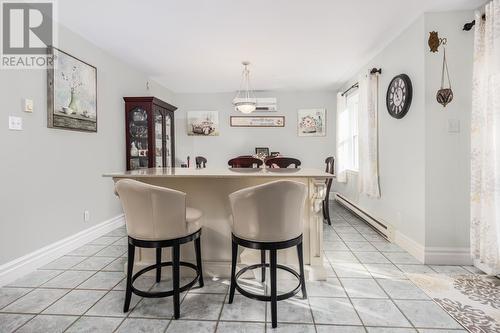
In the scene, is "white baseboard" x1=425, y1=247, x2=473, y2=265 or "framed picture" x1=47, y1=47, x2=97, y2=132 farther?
"framed picture" x1=47, y1=47, x2=97, y2=132

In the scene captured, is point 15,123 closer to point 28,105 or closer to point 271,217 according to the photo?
point 28,105

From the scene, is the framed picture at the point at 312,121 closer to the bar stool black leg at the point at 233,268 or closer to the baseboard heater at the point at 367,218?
the baseboard heater at the point at 367,218

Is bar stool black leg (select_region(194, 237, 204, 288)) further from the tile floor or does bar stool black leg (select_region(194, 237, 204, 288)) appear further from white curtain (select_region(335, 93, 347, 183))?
white curtain (select_region(335, 93, 347, 183))

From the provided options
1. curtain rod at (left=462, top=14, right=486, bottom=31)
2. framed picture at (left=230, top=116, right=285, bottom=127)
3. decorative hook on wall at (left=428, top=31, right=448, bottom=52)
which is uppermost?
curtain rod at (left=462, top=14, right=486, bottom=31)

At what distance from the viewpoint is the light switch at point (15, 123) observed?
223 centimetres

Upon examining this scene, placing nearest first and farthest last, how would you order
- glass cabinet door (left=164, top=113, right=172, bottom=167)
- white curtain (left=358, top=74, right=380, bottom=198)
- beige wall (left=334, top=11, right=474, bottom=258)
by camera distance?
beige wall (left=334, top=11, right=474, bottom=258)
white curtain (left=358, top=74, right=380, bottom=198)
glass cabinet door (left=164, top=113, right=172, bottom=167)

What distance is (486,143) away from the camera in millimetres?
2139

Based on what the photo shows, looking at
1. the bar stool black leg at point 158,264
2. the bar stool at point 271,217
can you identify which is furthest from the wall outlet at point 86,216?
the bar stool at point 271,217

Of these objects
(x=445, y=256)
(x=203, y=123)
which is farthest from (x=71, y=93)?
(x=445, y=256)

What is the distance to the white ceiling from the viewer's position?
238cm

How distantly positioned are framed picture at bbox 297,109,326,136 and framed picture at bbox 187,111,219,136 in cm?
187

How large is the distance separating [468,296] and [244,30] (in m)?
3.12

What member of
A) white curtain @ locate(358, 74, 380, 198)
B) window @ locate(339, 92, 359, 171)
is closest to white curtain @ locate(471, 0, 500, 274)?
white curtain @ locate(358, 74, 380, 198)

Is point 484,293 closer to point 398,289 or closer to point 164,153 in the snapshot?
point 398,289
